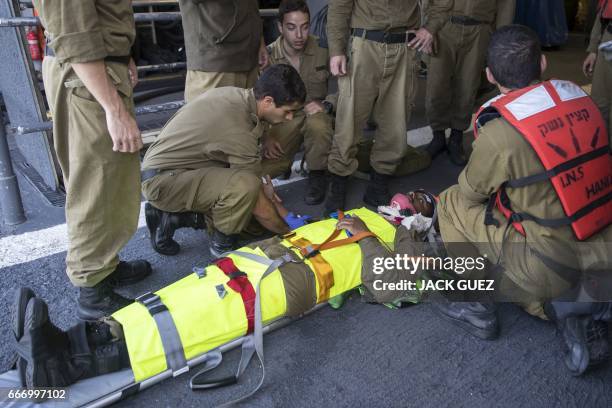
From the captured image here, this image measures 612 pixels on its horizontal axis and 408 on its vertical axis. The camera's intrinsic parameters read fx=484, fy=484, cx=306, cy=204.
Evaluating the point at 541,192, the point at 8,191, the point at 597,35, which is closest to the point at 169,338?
the point at 541,192

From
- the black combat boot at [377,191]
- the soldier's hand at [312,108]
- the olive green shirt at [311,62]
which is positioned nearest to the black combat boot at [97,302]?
the black combat boot at [377,191]

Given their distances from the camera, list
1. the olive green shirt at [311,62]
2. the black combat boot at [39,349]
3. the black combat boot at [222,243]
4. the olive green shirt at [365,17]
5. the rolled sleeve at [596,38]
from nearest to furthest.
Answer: the black combat boot at [39,349], the black combat boot at [222,243], the olive green shirt at [365,17], the rolled sleeve at [596,38], the olive green shirt at [311,62]

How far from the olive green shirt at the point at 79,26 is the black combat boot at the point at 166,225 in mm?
1159

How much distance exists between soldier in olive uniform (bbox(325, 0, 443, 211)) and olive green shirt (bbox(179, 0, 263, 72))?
0.56 m

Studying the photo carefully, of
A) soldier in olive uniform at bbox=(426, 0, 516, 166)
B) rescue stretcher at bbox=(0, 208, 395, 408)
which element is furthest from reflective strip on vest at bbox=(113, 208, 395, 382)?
soldier in olive uniform at bbox=(426, 0, 516, 166)

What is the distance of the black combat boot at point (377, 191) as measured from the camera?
138 inches

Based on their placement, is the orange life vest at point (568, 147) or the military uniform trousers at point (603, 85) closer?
the orange life vest at point (568, 147)

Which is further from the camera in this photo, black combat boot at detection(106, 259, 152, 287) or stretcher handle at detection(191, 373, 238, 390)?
black combat boot at detection(106, 259, 152, 287)

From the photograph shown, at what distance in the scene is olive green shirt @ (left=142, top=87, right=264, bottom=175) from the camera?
2.66m

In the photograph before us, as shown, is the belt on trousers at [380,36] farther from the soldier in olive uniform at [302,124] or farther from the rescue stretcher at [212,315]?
the rescue stretcher at [212,315]

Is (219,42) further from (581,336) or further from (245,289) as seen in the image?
(581,336)

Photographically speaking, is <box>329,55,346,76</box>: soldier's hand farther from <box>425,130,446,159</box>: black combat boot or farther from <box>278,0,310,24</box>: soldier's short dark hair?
<box>425,130,446,159</box>: black combat boot

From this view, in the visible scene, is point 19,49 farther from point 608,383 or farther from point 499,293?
point 608,383

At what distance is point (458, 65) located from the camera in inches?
163
